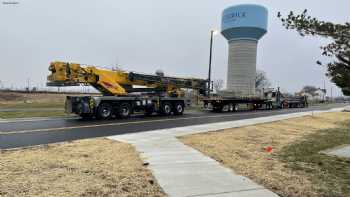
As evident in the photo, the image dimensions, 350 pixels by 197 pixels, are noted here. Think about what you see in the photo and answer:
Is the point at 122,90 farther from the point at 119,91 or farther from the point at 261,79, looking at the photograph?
the point at 261,79

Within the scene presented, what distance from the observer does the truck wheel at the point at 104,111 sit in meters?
20.2

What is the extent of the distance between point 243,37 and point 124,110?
7515cm

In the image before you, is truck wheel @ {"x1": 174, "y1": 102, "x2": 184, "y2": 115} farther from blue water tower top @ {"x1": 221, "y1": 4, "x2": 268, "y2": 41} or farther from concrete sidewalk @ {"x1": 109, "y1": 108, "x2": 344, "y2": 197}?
blue water tower top @ {"x1": 221, "y1": 4, "x2": 268, "y2": 41}

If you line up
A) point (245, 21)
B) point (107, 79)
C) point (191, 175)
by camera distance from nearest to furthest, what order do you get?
point (191, 175)
point (107, 79)
point (245, 21)

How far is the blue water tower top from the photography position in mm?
87938

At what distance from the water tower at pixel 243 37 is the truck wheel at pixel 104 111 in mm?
70683

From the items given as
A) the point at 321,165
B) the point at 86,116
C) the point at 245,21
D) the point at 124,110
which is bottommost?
the point at 321,165

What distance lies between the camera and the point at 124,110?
2164cm

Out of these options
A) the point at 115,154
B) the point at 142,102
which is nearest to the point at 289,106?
the point at 142,102

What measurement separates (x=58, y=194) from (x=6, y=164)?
8.81ft

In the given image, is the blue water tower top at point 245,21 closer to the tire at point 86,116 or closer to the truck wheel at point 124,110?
the truck wheel at point 124,110

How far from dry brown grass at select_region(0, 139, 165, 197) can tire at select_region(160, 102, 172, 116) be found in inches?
584

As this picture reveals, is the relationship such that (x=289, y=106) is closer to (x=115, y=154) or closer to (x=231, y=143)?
(x=231, y=143)

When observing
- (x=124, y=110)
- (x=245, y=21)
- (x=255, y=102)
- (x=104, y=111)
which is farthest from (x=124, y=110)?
(x=245, y=21)
